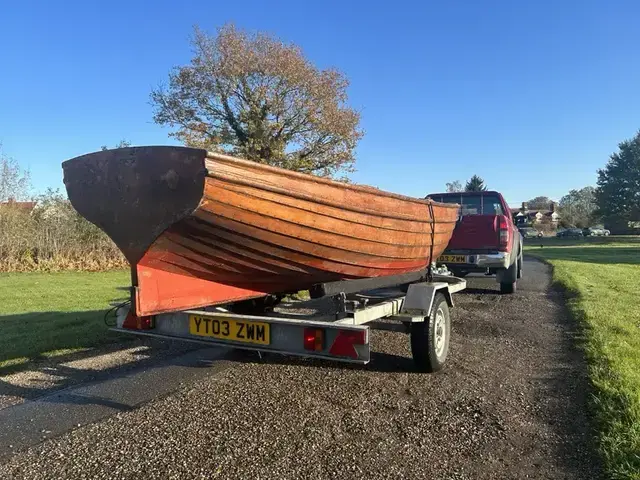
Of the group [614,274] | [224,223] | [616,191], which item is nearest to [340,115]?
[614,274]

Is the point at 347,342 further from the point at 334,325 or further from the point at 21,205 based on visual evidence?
the point at 21,205

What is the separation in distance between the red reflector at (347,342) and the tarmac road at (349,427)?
0.50 metres

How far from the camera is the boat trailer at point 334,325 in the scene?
3.82 meters

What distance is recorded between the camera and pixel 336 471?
115 inches

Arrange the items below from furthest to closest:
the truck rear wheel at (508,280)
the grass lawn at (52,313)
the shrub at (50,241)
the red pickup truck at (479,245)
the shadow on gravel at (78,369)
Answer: the shrub at (50,241)
the truck rear wheel at (508,280)
the red pickup truck at (479,245)
the grass lawn at (52,313)
the shadow on gravel at (78,369)

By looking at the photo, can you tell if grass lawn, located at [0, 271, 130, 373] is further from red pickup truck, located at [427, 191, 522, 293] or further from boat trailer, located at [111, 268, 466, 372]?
red pickup truck, located at [427, 191, 522, 293]

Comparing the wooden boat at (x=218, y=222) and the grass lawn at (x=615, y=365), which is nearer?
the grass lawn at (x=615, y=365)

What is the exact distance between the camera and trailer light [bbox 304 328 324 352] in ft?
12.6

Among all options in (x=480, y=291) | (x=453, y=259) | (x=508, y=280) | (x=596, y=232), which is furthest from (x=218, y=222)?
(x=596, y=232)

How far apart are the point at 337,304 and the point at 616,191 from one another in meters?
58.6

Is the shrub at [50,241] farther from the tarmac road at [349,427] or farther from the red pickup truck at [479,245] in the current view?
the tarmac road at [349,427]

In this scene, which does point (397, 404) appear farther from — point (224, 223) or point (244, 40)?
point (244, 40)

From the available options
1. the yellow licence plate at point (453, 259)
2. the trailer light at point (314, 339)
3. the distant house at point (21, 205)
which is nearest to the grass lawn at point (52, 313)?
the trailer light at point (314, 339)

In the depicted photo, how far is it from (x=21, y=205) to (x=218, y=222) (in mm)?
16849
